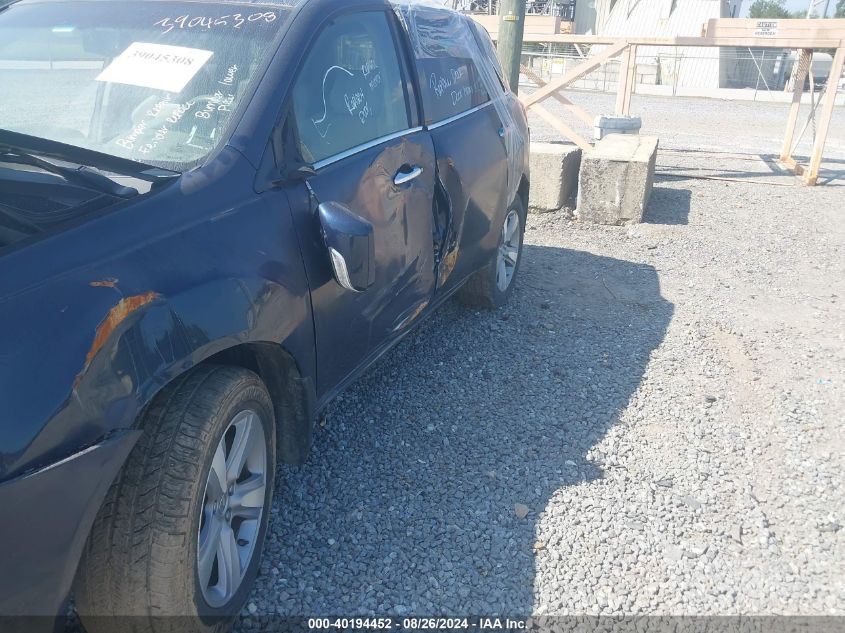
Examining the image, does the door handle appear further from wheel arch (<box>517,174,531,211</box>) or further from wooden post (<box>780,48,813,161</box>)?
wooden post (<box>780,48,813,161</box>)

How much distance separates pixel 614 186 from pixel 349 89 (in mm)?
4821

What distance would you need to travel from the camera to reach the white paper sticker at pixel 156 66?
256 cm

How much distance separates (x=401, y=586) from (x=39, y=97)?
7.31 feet

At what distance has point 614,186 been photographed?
7.24m

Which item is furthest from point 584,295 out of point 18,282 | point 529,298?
point 18,282

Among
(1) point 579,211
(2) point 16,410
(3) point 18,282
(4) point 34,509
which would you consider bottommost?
(1) point 579,211

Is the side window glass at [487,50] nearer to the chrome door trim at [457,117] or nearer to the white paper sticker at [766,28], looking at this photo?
the chrome door trim at [457,117]

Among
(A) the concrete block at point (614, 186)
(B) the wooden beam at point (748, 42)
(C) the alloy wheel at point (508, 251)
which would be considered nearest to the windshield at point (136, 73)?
(C) the alloy wheel at point (508, 251)

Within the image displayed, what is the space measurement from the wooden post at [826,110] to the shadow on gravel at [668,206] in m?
1.84

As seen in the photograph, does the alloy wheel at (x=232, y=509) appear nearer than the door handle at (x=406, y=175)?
Yes

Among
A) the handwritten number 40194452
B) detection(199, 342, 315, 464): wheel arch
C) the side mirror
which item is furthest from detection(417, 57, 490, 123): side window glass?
detection(199, 342, 315, 464): wheel arch

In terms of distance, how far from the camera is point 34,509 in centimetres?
156

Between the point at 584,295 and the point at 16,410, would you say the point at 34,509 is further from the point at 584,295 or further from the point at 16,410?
the point at 584,295

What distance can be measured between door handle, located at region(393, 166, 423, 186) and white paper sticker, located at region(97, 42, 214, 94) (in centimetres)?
88
